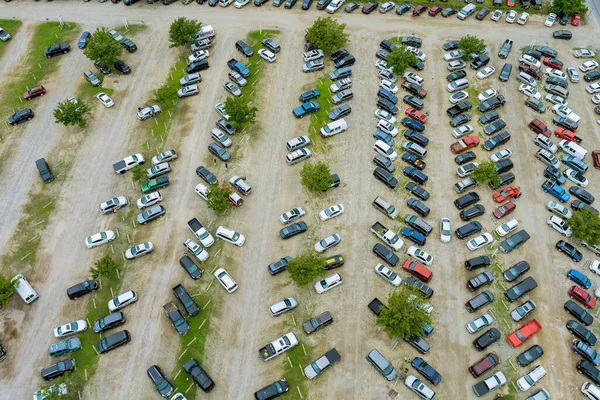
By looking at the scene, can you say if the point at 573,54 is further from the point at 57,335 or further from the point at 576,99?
the point at 57,335

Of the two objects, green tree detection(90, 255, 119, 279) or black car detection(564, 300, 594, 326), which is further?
green tree detection(90, 255, 119, 279)

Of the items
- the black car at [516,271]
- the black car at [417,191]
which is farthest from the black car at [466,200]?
the black car at [516,271]

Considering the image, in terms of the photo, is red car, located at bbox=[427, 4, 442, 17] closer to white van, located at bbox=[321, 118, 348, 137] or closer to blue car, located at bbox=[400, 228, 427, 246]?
white van, located at bbox=[321, 118, 348, 137]

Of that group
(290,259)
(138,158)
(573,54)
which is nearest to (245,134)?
(138,158)

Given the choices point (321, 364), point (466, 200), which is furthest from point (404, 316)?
point (466, 200)

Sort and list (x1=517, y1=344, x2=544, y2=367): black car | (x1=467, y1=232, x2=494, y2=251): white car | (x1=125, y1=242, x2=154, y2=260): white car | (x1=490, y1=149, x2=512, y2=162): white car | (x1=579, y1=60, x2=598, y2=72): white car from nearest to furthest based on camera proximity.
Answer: (x1=517, y1=344, x2=544, y2=367): black car
(x1=125, y1=242, x2=154, y2=260): white car
(x1=467, y1=232, x2=494, y2=251): white car
(x1=490, y1=149, x2=512, y2=162): white car
(x1=579, y1=60, x2=598, y2=72): white car

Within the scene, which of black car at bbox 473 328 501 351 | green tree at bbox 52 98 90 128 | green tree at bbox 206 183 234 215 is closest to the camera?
black car at bbox 473 328 501 351

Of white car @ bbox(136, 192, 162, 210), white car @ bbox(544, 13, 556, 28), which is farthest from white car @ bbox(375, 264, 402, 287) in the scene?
white car @ bbox(544, 13, 556, 28)
